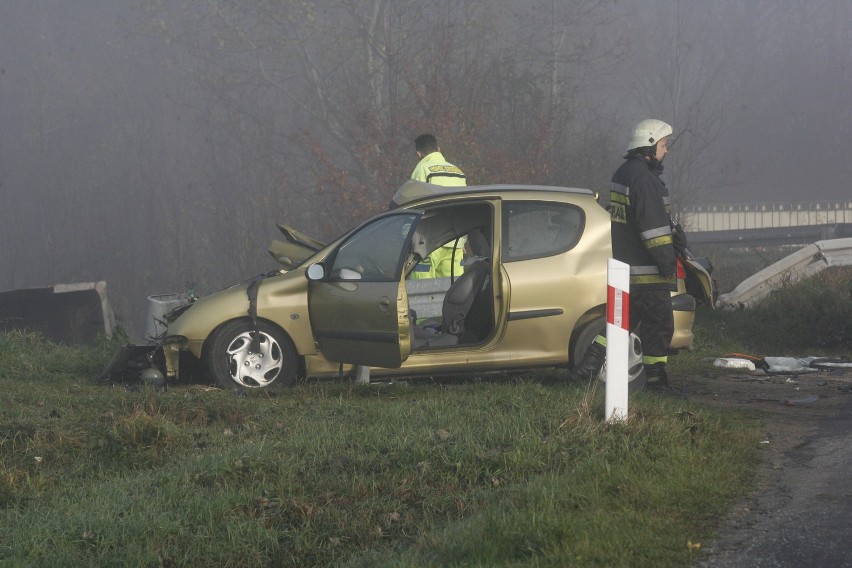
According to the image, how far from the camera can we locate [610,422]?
6.58 m

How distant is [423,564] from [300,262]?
5.17 meters

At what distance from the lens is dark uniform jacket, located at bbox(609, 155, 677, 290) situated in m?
8.59

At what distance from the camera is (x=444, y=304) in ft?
32.0

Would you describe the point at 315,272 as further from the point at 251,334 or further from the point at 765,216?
the point at 765,216

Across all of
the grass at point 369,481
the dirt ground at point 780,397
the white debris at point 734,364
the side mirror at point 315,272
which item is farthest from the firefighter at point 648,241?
the side mirror at point 315,272

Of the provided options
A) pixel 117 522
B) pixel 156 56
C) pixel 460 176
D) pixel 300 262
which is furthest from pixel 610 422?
pixel 156 56

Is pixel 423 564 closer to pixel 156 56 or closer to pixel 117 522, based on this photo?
pixel 117 522

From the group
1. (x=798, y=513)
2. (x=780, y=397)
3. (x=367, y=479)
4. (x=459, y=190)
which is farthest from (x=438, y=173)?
(x=798, y=513)

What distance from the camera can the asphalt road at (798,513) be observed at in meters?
4.46

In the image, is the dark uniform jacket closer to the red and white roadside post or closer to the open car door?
the open car door

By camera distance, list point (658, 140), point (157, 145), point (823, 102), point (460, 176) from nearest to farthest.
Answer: point (658, 140) → point (460, 176) → point (157, 145) → point (823, 102)

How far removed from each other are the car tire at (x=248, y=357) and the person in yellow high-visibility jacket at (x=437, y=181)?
1939mm

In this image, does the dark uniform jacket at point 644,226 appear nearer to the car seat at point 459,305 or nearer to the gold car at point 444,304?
the gold car at point 444,304

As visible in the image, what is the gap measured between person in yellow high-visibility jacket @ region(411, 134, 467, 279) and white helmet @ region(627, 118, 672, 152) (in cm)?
224
